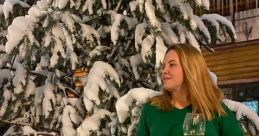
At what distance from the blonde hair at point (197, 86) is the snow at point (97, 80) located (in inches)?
57.4

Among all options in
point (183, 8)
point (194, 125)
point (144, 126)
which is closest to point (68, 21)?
point (183, 8)

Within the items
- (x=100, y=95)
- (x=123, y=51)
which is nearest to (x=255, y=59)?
(x=123, y=51)

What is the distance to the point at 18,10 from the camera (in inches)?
196

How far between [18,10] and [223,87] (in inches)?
288

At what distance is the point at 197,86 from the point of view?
2.70 metres

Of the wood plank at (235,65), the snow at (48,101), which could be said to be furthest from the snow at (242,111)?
the wood plank at (235,65)

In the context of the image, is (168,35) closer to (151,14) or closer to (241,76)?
(151,14)

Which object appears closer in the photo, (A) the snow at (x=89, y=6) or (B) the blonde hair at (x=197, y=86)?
(B) the blonde hair at (x=197, y=86)

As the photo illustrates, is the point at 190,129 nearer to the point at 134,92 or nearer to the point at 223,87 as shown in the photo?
the point at 134,92

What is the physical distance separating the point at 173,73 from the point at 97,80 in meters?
1.56

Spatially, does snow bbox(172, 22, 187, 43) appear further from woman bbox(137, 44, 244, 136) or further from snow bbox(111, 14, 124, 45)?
woman bbox(137, 44, 244, 136)

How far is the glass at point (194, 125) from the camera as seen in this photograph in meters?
2.60

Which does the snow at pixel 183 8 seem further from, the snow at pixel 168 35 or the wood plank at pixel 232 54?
the wood plank at pixel 232 54

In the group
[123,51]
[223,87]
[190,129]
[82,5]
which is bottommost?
[223,87]
